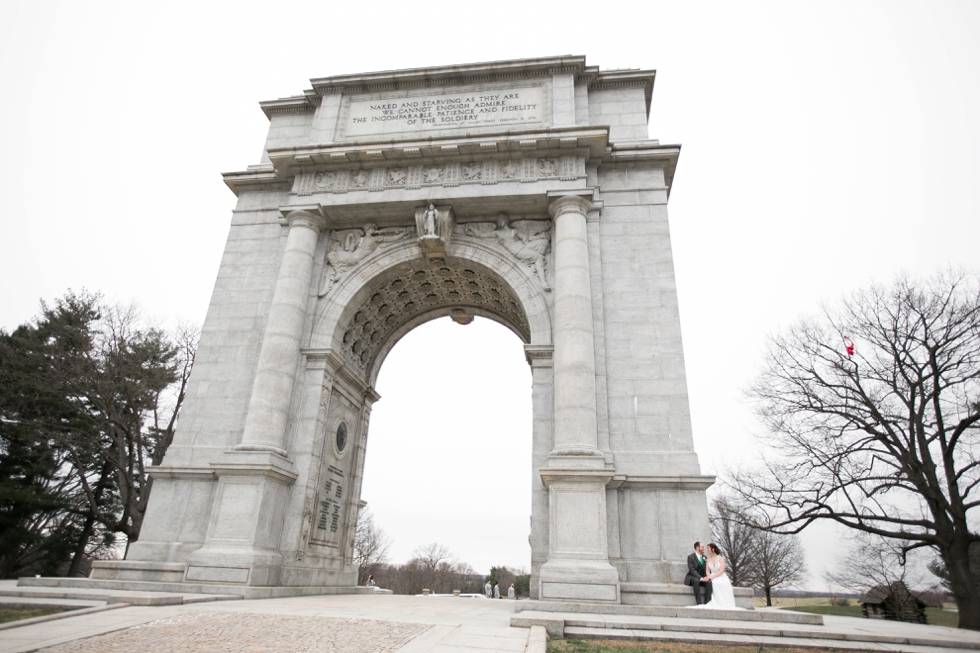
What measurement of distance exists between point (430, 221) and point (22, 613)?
13032 mm

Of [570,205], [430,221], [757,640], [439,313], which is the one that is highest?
[570,205]

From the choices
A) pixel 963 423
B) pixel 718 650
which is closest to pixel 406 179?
pixel 718 650

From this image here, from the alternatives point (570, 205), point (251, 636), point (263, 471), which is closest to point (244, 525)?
point (263, 471)

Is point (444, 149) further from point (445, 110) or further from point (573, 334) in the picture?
point (573, 334)

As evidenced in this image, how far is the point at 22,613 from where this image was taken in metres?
7.69

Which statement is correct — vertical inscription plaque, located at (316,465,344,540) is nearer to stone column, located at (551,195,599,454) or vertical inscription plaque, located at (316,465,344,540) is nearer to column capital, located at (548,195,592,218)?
stone column, located at (551,195,599,454)

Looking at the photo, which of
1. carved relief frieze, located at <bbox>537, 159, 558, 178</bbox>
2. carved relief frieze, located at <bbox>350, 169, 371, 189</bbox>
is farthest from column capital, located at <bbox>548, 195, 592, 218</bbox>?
carved relief frieze, located at <bbox>350, 169, 371, 189</bbox>

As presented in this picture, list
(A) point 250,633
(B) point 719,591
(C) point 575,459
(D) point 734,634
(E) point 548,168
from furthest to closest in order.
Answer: (E) point 548,168 < (C) point 575,459 < (B) point 719,591 < (D) point 734,634 < (A) point 250,633

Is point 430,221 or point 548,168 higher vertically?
point 548,168

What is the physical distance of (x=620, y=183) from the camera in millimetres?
17906

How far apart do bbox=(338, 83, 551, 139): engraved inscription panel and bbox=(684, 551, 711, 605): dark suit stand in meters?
13.8

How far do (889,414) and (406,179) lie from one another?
19863 mm

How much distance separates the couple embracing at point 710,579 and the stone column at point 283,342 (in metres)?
10.7

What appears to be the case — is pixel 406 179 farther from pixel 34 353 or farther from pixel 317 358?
pixel 34 353
